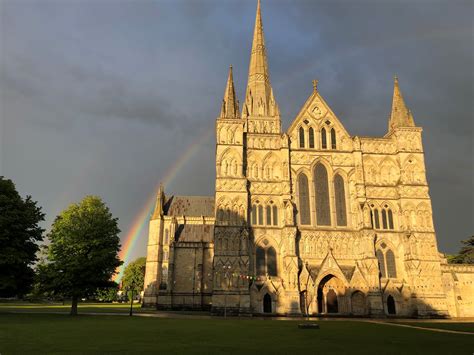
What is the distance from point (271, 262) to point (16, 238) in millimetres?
26955

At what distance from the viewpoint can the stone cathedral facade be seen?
45.0 m

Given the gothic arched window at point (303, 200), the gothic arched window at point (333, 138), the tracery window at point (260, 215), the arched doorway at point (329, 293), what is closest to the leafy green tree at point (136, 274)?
the tracery window at point (260, 215)

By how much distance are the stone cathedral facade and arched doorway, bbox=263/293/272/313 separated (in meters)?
0.12

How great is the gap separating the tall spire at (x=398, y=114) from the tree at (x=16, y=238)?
4498 cm

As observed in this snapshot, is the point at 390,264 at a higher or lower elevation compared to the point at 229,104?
lower

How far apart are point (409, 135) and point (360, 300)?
22.7 meters

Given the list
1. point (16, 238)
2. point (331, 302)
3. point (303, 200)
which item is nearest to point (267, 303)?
point (331, 302)

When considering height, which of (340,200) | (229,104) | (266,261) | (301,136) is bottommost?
(266,261)

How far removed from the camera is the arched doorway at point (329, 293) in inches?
1809

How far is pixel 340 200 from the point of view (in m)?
50.1

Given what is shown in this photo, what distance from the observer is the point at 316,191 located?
50.2 m

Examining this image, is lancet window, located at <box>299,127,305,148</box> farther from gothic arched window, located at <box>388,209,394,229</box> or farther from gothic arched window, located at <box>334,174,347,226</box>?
gothic arched window, located at <box>388,209,394,229</box>

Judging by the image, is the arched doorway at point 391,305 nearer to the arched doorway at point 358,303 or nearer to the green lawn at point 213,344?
the arched doorway at point 358,303

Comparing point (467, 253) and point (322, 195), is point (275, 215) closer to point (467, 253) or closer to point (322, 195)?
point (322, 195)
